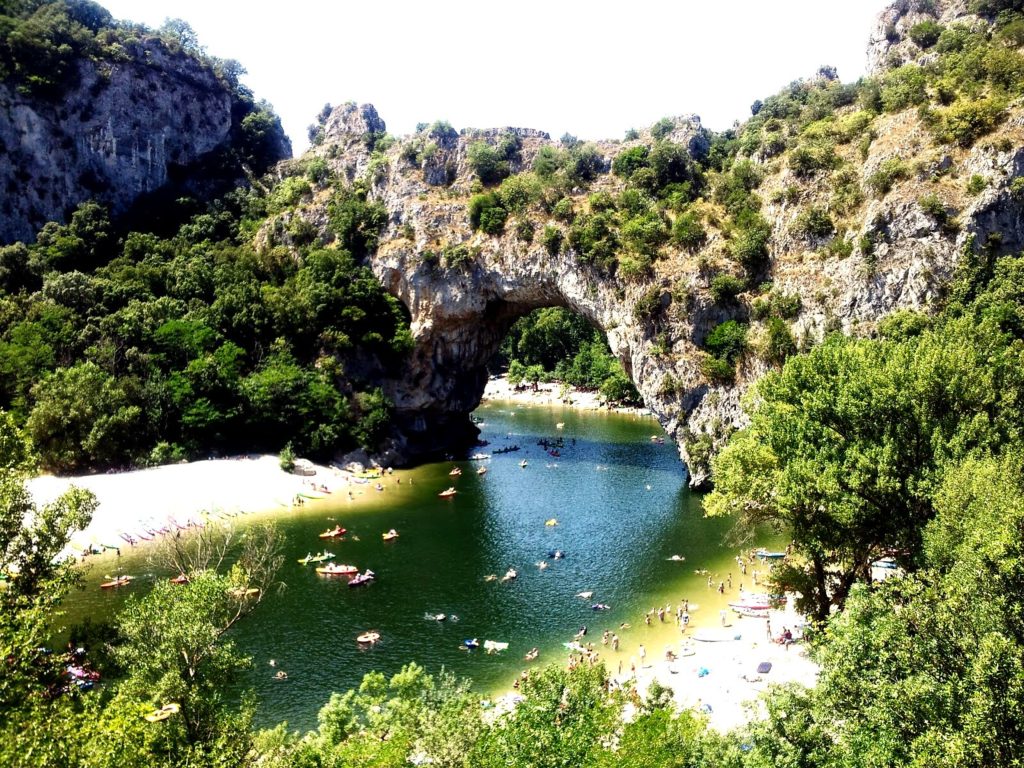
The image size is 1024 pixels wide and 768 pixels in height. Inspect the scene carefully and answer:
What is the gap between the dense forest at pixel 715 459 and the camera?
574 inches

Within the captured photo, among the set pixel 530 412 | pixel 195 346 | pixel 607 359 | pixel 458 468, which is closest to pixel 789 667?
pixel 458 468

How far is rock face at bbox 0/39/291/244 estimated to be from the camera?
7412 cm

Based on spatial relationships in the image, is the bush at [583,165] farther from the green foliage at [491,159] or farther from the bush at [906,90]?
the bush at [906,90]

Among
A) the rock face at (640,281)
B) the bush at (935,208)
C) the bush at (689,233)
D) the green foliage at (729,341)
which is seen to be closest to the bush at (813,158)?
the rock face at (640,281)

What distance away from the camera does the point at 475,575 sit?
132ft

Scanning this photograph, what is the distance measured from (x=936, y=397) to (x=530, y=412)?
79.9 metres

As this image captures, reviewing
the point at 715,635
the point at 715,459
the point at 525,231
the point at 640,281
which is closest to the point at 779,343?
the point at 640,281

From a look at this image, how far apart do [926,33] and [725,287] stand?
34.5 metres

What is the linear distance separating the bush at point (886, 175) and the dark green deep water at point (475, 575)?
2898 cm

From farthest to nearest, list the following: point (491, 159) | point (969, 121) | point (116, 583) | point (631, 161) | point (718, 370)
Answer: point (491, 159)
point (631, 161)
point (718, 370)
point (969, 121)
point (116, 583)

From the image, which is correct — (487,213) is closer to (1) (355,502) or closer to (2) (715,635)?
(1) (355,502)

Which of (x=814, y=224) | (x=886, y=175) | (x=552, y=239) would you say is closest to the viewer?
(x=886, y=175)

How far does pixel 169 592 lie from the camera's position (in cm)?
1828

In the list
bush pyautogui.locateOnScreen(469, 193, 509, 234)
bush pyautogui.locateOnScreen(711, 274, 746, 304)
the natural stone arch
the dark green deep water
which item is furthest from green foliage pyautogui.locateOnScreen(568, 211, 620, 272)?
the dark green deep water
